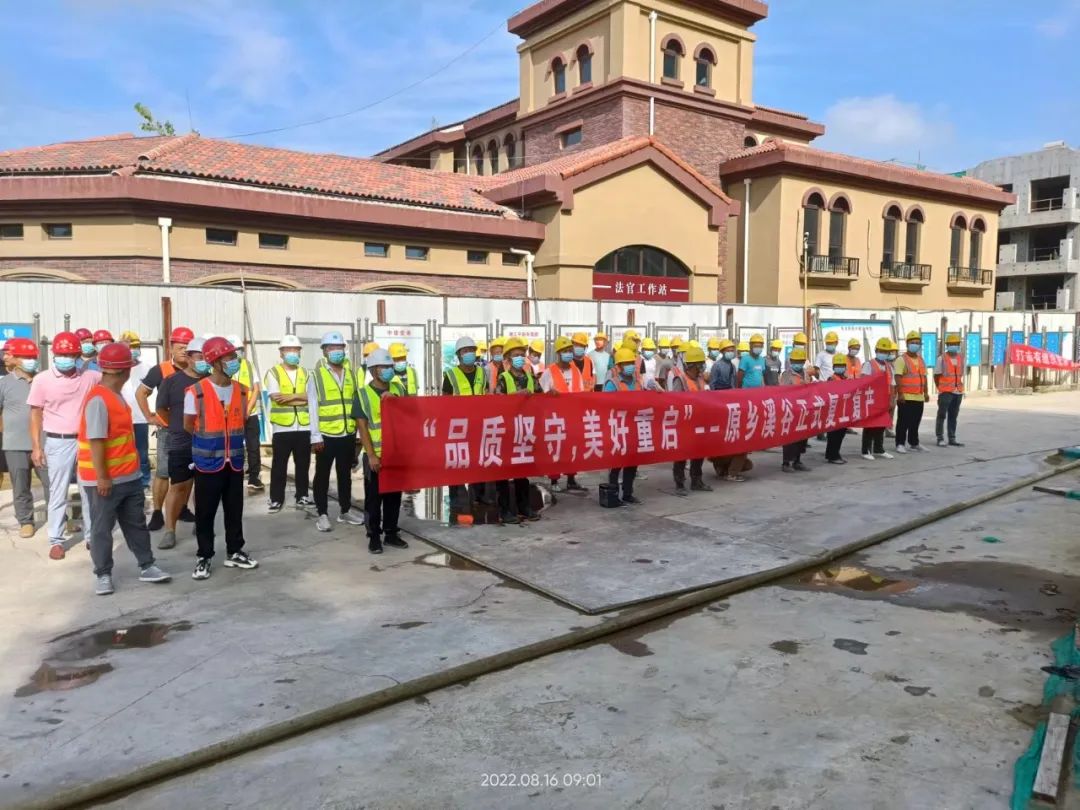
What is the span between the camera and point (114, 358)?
18.1 feet

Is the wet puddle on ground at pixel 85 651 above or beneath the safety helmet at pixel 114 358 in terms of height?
beneath

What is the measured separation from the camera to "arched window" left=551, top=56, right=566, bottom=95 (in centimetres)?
2458

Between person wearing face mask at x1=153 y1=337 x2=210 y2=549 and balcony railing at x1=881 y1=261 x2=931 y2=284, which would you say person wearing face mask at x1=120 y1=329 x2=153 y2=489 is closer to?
person wearing face mask at x1=153 y1=337 x2=210 y2=549

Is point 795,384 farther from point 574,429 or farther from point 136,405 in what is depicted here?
point 136,405

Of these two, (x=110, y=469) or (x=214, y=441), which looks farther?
(x=214, y=441)

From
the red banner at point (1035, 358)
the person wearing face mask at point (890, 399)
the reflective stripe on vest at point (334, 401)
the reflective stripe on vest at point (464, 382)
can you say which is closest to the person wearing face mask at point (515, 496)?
the reflective stripe on vest at point (464, 382)

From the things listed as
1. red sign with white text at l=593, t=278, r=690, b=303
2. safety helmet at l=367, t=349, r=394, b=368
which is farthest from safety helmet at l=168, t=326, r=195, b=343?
red sign with white text at l=593, t=278, r=690, b=303

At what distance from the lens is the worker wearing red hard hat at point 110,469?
5387 mm

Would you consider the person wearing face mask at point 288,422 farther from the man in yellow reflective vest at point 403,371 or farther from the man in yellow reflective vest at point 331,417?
the man in yellow reflective vest at point 403,371

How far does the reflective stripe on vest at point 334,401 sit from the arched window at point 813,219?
20.1 m

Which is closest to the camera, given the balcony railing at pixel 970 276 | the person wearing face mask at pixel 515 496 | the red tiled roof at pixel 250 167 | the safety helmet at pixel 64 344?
the safety helmet at pixel 64 344

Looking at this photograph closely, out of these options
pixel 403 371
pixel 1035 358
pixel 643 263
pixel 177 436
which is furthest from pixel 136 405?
pixel 1035 358

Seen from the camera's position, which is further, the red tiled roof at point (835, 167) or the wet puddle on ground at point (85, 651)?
the red tiled roof at point (835, 167)

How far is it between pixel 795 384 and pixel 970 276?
2276 cm
